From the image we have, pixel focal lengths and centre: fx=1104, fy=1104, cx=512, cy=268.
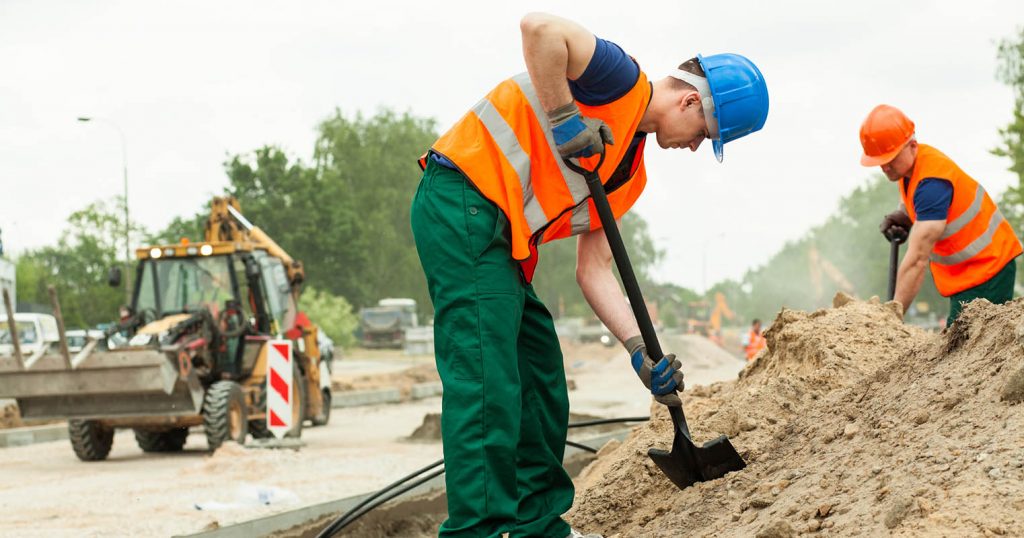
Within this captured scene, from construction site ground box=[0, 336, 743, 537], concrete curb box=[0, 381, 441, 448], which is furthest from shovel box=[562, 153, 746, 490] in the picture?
concrete curb box=[0, 381, 441, 448]

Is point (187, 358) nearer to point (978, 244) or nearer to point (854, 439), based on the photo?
point (978, 244)

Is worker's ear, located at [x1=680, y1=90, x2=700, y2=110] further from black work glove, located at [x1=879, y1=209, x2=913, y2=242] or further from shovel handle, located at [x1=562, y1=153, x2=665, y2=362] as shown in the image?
black work glove, located at [x1=879, y1=209, x2=913, y2=242]

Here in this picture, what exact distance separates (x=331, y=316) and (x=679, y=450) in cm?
4227

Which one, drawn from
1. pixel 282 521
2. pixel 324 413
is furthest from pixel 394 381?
pixel 282 521

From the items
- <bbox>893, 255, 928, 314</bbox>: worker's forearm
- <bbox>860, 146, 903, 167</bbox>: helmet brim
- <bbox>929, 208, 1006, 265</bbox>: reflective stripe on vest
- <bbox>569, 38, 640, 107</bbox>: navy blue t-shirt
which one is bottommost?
<bbox>893, 255, 928, 314</bbox>: worker's forearm

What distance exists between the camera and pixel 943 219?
5.43 m

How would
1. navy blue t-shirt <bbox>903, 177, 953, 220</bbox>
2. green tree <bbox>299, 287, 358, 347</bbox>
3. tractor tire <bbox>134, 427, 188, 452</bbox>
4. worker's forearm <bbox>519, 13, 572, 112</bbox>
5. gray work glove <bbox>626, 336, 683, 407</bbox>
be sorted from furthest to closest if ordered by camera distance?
1. green tree <bbox>299, 287, 358, 347</bbox>
2. tractor tire <bbox>134, 427, 188, 452</bbox>
3. navy blue t-shirt <bbox>903, 177, 953, 220</bbox>
4. gray work glove <bbox>626, 336, 683, 407</bbox>
5. worker's forearm <bbox>519, 13, 572, 112</bbox>

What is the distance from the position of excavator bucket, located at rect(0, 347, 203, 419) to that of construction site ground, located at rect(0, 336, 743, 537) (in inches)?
22.1

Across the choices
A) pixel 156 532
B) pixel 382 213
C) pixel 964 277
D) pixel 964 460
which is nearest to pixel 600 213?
pixel 964 460

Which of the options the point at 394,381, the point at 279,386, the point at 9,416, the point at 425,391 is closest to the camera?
the point at 279,386

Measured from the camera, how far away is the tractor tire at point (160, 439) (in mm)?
12359

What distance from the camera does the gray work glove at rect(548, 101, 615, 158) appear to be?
3.27 metres

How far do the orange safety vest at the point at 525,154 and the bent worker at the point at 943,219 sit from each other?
8.26ft

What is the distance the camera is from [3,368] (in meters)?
10.9
